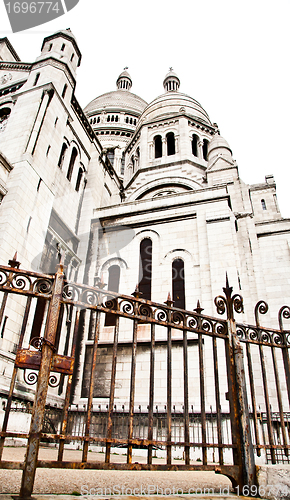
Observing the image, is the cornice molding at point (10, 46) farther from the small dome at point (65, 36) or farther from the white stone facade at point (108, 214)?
the small dome at point (65, 36)

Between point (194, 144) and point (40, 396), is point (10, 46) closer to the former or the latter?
point (194, 144)

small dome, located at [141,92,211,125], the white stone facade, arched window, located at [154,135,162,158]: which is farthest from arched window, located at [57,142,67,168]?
small dome, located at [141,92,211,125]

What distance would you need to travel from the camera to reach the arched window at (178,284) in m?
12.0

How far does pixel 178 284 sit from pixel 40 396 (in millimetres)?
9800

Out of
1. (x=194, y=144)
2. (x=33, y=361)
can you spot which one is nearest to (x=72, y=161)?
(x=194, y=144)

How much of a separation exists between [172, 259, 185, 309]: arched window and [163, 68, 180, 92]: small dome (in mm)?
24461

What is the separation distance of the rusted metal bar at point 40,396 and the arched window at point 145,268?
9.08 meters

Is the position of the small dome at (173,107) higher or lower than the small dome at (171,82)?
lower

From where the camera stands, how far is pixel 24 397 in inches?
344

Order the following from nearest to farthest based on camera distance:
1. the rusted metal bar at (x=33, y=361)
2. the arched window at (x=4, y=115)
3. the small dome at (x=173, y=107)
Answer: the rusted metal bar at (x=33, y=361)
the arched window at (x=4, y=115)
the small dome at (x=173, y=107)

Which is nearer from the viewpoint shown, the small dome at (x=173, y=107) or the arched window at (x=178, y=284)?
the arched window at (x=178, y=284)

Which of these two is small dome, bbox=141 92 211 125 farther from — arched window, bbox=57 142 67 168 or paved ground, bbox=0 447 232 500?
paved ground, bbox=0 447 232 500

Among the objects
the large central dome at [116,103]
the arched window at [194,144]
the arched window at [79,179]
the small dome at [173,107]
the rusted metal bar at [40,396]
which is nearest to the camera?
the rusted metal bar at [40,396]

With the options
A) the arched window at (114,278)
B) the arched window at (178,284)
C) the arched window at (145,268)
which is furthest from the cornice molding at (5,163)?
the arched window at (178,284)
